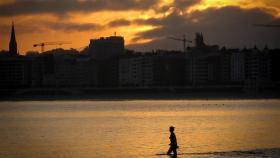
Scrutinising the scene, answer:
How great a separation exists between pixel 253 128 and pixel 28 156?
107 feet

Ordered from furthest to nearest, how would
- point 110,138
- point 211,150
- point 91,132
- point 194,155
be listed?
point 91,132, point 110,138, point 211,150, point 194,155

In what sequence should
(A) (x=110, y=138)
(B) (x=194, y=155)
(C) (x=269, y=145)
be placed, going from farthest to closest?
(A) (x=110, y=138)
(C) (x=269, y=145)
(B) (x=194, y=155)

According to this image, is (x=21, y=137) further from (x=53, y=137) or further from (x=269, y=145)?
(x=269, y=145)

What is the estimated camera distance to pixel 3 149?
176 ft

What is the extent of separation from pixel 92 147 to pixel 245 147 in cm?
1100

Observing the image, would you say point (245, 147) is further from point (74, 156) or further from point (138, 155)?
point (74, 156)

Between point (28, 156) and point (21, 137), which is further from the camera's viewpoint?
point (21, 137)

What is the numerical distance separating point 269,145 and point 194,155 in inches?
342

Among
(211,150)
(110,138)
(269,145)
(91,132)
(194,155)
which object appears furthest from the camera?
(91,132)

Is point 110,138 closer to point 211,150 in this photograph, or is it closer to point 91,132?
point 91,132

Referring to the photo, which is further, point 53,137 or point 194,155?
point 53,137

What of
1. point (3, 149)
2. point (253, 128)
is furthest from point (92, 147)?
point (253, 128)

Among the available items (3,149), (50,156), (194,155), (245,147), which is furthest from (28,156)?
(245,147)

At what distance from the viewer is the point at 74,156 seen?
47.8 meters
